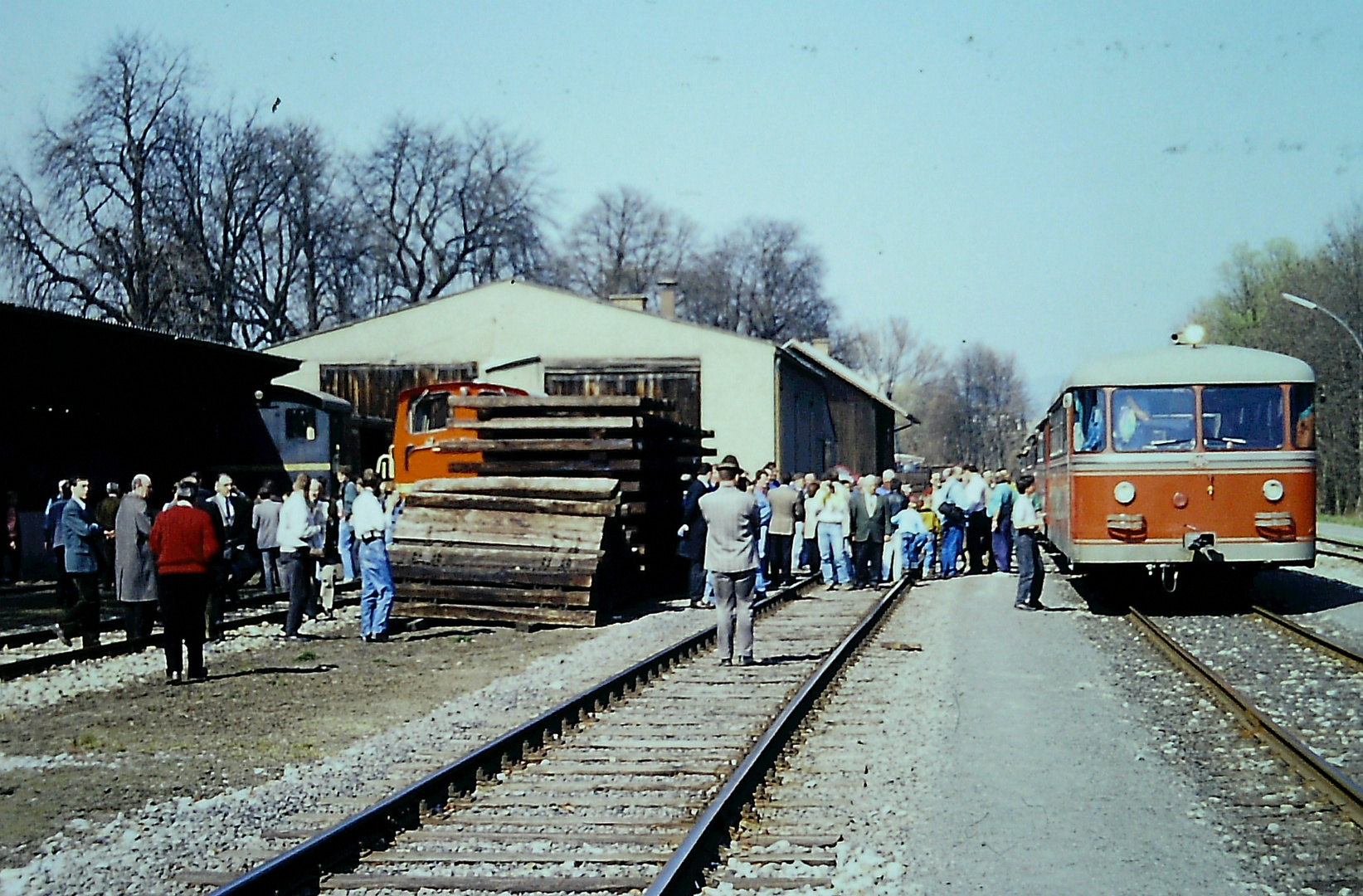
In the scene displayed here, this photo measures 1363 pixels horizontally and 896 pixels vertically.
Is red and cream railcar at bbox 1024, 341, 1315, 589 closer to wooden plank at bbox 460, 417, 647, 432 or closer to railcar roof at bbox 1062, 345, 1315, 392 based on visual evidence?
railcar roof at bbox 1062, 345, 1315, 392

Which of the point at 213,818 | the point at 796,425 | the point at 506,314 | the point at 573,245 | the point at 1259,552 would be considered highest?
the point at 573,245

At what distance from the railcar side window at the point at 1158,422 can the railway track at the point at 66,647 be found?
1029 centimetres

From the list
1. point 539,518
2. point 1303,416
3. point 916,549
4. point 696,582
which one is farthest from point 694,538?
point 916,549

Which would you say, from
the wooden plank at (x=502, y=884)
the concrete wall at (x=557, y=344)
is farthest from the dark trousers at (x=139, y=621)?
the concrete wall at (x=557, y=344)

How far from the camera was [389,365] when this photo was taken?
1684 inches

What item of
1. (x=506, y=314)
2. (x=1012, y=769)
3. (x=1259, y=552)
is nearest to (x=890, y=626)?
(x=1259, y=552)

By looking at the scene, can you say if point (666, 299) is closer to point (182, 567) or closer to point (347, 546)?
point (347, 546)

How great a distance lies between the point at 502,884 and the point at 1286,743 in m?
5.20

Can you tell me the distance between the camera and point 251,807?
8.07 metres

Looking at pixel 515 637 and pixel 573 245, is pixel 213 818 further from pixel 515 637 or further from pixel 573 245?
pixel 573 245

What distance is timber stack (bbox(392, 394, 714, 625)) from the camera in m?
17.8

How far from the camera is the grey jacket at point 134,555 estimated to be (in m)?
13.6

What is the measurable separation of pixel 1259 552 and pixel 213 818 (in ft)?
41.5

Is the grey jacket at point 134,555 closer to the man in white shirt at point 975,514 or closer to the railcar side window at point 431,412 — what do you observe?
the railcar side window at point 431,412
